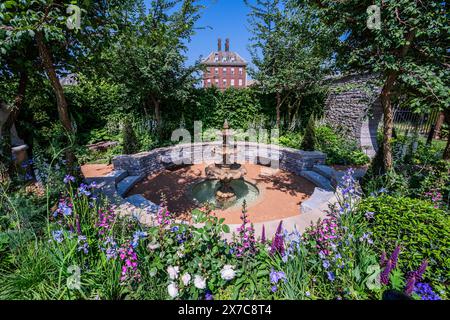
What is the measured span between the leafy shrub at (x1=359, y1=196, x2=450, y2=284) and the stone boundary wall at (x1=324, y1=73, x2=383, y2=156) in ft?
20.9

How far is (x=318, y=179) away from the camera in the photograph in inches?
211

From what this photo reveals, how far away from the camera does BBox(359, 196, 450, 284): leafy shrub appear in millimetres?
1676

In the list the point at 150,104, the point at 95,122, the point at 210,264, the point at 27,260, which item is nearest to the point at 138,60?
the point at 150,104

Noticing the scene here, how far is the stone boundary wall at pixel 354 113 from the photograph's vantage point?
791 centimetres

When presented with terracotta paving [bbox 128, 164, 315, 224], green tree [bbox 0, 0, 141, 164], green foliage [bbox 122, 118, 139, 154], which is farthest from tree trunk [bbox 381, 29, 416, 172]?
green foliage [bbox 122, 118, 139, 154]

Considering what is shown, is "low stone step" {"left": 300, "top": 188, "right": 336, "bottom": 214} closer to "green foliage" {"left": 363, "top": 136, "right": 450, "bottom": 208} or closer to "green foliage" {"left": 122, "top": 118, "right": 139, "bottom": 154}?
"green foliage" {"left": 363, "top": 136, "right": 450, "bottom": 208}

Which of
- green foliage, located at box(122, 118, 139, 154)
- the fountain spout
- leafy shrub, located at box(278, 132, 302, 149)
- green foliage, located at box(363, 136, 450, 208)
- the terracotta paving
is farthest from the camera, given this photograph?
leafy shrub, located at box(278, 132, 302, 149)

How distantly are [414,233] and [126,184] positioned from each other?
17.6 ft

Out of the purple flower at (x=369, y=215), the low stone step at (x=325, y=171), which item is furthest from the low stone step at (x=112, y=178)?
the low stone step at (x=325, y=171)

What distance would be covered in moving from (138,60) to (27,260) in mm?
6773

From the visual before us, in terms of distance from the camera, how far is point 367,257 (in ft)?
5.85

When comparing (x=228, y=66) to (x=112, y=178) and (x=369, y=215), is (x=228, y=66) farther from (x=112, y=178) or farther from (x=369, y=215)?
(x=369, y=215)
